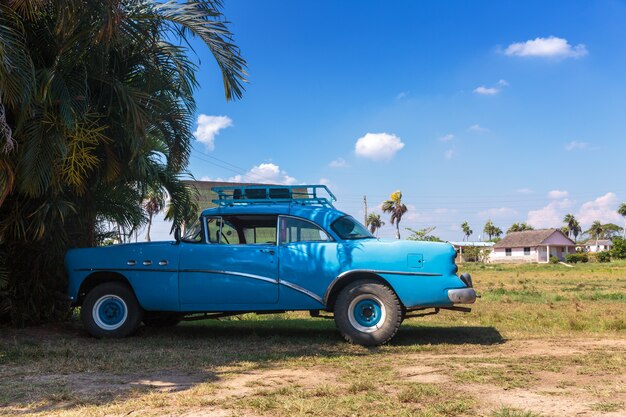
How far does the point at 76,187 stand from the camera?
834 cm

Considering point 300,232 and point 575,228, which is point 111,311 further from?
point 575,228

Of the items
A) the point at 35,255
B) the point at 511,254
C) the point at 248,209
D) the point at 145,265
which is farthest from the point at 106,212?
the point at 511,254

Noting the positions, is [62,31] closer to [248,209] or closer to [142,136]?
[142,136]

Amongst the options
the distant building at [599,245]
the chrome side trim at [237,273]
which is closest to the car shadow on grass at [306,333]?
the chrome side trim at [237,273]

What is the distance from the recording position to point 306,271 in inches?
Result: 308

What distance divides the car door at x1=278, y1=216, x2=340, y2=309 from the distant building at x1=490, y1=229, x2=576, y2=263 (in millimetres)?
68267

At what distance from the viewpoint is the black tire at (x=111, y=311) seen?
829 cm

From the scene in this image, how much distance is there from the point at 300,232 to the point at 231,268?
1.11 metres

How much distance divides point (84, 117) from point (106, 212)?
327 cm

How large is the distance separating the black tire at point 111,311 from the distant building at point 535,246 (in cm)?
6906

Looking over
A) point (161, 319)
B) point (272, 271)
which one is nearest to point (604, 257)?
point (161, 319)

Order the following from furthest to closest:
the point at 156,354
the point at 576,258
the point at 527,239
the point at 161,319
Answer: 1. the point at 527,239
2. the point at 576,258
3. the point at 161,319
4. the point at 156,354

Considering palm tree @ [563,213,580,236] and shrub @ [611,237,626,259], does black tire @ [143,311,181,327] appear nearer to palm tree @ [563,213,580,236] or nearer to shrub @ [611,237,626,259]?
shrub @ [611,237,626,259]

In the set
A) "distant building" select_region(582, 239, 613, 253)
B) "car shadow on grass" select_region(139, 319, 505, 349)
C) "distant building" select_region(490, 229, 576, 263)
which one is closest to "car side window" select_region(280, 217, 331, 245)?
"car shadow on grass" select_region(139, 319, 505, 349)
